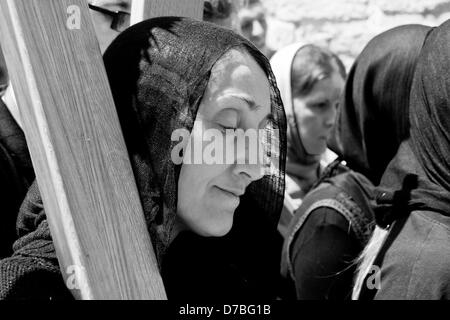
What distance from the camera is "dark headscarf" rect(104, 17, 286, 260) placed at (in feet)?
4.83

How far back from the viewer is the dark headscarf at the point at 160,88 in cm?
147

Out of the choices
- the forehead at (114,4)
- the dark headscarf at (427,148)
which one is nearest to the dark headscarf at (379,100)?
the dark headscarf at (427,148)

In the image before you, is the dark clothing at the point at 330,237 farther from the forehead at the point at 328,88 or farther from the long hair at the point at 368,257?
the forehead at the point at 328,88

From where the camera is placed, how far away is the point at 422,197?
2.05 m

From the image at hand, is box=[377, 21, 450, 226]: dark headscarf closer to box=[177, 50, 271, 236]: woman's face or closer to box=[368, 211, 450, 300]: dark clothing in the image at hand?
box=[368, 211, 450, 300]: dark clothing

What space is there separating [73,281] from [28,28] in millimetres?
439

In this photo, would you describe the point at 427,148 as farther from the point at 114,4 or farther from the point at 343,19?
the point at 343,19

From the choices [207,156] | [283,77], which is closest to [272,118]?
[207,156]

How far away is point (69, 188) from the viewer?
120 centimetres

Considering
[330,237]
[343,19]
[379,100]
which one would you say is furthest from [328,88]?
[343,19]

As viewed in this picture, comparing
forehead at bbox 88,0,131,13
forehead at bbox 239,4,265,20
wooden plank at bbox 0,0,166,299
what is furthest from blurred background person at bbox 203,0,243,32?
forehead at bbox 239,4,265,20

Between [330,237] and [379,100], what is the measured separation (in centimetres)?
54

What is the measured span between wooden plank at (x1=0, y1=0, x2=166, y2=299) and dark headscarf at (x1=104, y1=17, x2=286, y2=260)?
0.61ft

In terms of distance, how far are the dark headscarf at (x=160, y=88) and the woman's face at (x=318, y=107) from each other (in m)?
2.26
